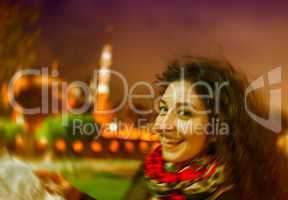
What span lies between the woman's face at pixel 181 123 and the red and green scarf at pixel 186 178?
0.11 feet

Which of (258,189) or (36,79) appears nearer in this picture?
(258,189)

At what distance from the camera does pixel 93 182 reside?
2156 millimetres

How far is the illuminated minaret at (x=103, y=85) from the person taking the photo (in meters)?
2.18

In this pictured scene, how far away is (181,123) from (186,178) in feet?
0.69

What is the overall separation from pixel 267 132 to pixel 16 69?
1.05 meters

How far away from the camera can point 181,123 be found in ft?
6.84

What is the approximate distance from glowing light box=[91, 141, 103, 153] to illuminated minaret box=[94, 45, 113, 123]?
9 cm

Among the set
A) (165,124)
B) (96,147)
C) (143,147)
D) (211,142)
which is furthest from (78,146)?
(211,142)

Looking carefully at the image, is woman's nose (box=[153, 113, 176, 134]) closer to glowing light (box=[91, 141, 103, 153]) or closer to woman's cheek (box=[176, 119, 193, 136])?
woman's cheek (box=[176, 119, 193, 136])

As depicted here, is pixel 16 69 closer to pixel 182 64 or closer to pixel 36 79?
pixel 36 79

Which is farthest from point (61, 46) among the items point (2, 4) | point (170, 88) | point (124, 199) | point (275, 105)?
point (275, 105)

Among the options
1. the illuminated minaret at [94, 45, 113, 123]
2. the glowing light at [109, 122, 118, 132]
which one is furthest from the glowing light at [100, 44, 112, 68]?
the glowing light at [109, 122, 118, 132]

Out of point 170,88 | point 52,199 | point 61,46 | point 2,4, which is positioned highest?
point 2,4

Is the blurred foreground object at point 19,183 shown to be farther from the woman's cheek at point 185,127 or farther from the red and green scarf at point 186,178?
the woman's cheek at point 185,127
